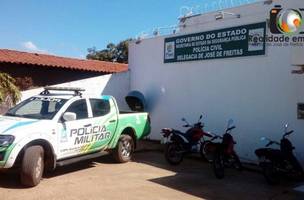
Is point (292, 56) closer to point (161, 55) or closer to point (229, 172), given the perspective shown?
point (229, 172)

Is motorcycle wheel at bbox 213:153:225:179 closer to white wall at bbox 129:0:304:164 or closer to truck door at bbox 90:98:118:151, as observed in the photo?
white wall at bbox 129:0:304:164

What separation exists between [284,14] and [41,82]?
404 inches

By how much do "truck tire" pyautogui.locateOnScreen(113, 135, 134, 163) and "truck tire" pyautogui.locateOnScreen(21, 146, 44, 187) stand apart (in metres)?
3.00

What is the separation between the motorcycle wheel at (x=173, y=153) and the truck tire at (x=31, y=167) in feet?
13.2

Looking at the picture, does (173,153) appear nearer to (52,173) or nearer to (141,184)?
(141,184)

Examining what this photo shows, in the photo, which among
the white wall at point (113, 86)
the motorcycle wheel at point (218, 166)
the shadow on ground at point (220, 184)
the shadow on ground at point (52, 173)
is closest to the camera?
the shadow on ground at point (52, 173)

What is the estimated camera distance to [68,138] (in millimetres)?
9359

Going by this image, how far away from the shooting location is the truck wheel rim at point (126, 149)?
453 inches

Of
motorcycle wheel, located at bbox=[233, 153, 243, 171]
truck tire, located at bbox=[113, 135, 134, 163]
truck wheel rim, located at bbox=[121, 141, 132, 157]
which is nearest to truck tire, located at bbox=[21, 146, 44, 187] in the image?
truck tire, located at bbox=[113, 135, 134, 163]

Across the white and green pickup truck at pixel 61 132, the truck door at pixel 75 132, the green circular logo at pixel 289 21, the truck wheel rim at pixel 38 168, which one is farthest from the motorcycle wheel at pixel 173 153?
the green circular logo at pixel 289 21

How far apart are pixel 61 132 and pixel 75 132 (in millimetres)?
482

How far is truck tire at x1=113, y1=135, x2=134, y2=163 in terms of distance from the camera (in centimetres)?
1134

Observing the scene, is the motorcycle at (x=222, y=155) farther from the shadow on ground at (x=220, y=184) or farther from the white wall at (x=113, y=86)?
the white wall at (x=113, y=86)

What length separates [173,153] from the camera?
11.7 m
